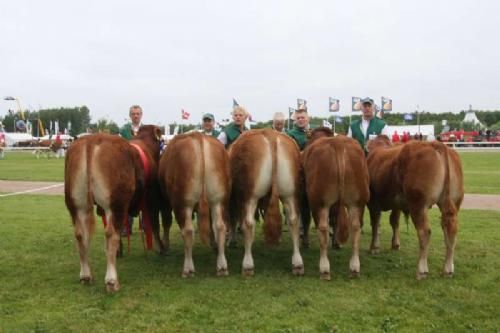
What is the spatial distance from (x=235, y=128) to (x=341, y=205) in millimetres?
2987

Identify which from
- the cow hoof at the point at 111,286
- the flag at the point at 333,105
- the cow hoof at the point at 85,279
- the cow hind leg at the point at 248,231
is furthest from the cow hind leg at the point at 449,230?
the flag at the point at 333,105

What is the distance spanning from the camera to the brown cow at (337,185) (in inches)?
260

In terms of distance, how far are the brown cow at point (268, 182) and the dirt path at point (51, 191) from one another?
308 inches

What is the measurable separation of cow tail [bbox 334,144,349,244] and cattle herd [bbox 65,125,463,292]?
0.01 m

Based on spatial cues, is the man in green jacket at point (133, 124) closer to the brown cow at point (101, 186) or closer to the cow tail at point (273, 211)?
the brown cow at point (101, 186)

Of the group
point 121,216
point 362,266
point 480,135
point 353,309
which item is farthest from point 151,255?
point 480,135

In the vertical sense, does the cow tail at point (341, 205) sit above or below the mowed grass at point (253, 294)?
above

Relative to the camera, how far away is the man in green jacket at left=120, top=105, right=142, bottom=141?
30.9 feet

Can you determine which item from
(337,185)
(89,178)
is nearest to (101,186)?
(89,178)

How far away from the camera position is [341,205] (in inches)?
266

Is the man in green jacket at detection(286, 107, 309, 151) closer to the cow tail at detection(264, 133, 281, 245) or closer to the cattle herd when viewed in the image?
the cattle herd

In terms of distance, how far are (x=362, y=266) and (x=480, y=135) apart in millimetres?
65452

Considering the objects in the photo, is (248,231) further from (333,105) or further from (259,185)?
(333,105)

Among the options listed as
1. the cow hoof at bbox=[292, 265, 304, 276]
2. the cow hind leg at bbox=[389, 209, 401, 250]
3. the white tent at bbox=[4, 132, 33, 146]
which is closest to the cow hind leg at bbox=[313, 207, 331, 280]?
the cow hoof at bbox=[292, 265, 304, 276]
